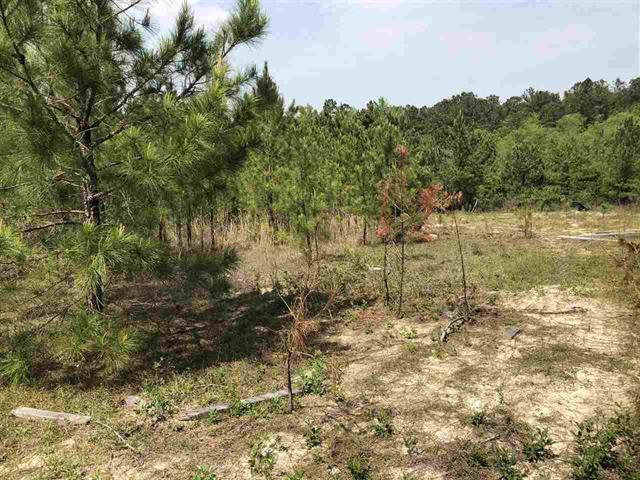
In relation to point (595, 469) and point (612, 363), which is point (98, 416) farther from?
point (612, 363)

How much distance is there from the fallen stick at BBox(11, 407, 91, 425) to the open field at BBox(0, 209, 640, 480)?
0.05 meters

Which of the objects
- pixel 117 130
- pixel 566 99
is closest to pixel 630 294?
pixel 117 130

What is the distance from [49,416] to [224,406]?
115 cm

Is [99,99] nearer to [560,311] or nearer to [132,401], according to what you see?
[132,401]

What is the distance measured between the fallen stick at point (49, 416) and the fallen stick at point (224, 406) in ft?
2.11

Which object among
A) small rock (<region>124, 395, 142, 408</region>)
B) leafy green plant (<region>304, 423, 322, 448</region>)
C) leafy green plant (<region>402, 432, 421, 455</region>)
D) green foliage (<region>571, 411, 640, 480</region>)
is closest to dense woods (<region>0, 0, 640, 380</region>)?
small rock (<region>124, 395, 142, 408</region>)

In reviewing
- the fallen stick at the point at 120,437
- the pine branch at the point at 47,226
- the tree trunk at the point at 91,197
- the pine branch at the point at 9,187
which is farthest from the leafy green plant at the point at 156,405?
the pine branch at the point at 9,187

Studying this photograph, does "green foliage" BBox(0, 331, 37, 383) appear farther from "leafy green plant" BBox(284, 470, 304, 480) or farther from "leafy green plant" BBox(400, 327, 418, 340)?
"leafy green plant" BBox(400, 327, 418, 340)

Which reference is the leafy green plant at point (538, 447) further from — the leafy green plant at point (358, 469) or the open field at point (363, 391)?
the leafy green plant at point (358, 469)

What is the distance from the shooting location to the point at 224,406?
3.10 m

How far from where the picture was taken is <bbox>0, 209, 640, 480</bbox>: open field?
8.27 ft

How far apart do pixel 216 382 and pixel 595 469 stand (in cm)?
251

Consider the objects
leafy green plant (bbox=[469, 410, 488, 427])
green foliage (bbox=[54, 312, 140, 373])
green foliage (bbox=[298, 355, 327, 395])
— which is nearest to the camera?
leafy green plant (bbox=[469, 410, 488, 427])

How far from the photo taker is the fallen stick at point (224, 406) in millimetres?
3027
